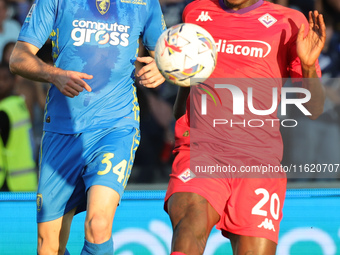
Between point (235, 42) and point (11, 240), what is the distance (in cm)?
239

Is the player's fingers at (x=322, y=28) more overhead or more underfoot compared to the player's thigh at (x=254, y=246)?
more overhead

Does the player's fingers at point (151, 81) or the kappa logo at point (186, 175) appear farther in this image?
the player's fingers at point (151, 81)

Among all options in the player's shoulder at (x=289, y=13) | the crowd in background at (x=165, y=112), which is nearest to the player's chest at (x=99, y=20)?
the player's shoulder at (x=289, y=13)

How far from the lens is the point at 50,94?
3.69m

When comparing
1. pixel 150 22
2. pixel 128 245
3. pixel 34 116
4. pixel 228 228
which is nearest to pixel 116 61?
pixel 150 22

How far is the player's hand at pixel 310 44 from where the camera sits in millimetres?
3270

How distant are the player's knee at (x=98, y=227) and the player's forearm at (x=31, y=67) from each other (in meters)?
0.82

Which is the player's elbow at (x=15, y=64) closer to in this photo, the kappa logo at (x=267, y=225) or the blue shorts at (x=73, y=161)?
the blue shorts at (x=73, y=161)

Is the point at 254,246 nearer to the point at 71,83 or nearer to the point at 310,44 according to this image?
the point at 310,44

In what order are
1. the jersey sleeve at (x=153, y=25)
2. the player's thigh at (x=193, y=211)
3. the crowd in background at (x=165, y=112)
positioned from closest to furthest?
the player's thigh at (x=193, y=211)
the jersey sleeve at (x=153, y=25)
the crowd in background at (x=165, y=112)

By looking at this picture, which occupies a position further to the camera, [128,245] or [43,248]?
[128,245]

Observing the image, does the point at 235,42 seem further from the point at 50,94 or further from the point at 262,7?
the point at 50,94

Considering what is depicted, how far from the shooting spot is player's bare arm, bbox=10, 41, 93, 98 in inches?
121

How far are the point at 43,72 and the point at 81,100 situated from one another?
0.39 m
